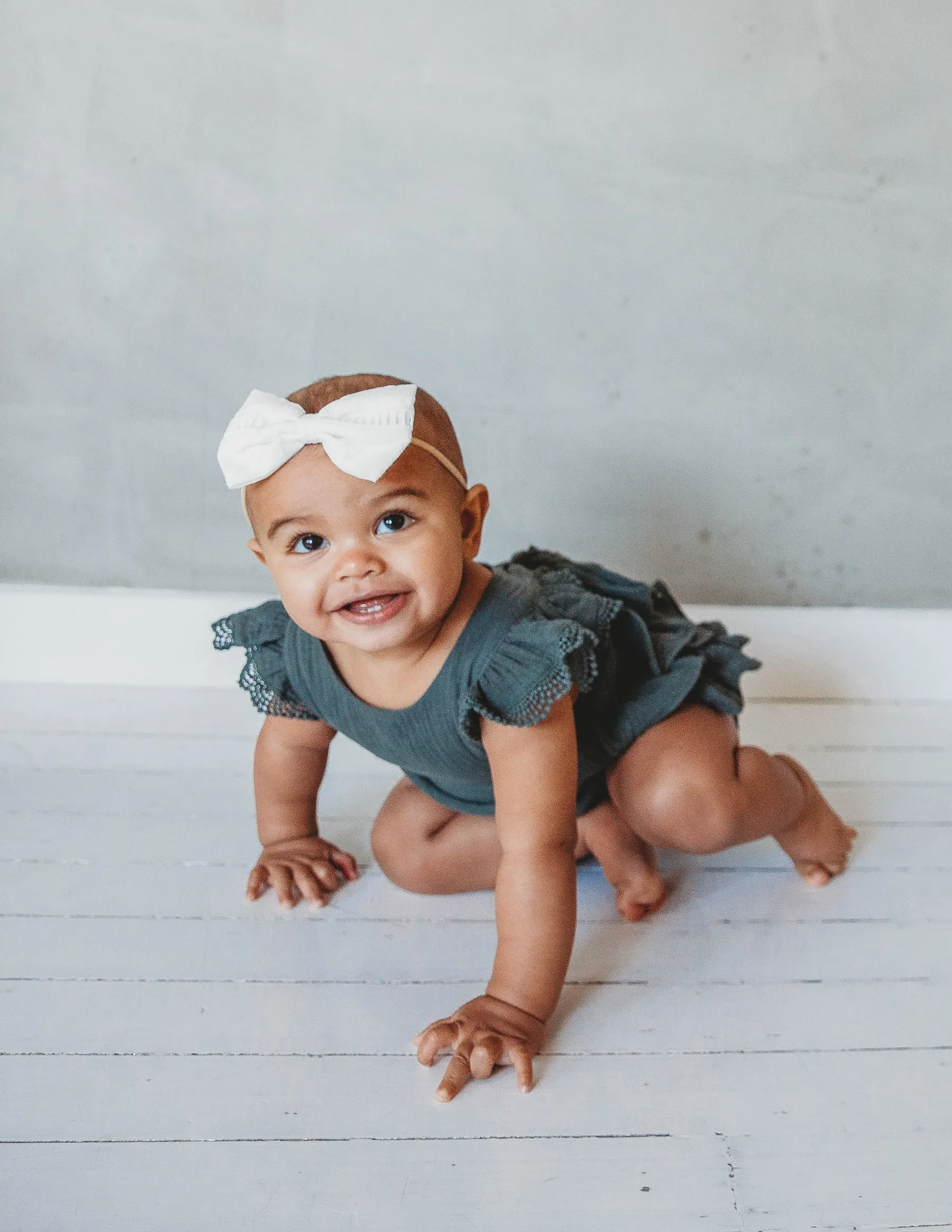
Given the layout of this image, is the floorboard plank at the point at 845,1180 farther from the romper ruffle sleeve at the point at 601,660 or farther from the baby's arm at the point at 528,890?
the romper ruffle sleeve at the point at 601,660

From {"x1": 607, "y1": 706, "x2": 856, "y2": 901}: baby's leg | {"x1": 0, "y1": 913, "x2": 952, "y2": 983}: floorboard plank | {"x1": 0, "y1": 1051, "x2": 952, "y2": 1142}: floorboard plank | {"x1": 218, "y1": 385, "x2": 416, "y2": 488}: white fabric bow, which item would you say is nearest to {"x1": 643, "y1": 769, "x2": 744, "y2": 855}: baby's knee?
{"x1": 607, "y1": 706, "x2": 856, "y2": 901}: baby's leg

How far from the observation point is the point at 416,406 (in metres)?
0.98

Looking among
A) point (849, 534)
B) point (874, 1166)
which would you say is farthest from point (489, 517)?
point (874, 1166)

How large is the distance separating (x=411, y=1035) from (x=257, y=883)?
0.94ft

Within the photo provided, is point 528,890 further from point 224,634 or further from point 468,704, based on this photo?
point 224,634

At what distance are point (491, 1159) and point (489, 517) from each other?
1019 mm

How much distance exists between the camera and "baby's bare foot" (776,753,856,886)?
1266mm

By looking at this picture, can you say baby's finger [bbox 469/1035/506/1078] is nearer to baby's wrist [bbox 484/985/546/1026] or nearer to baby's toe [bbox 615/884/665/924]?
baby's wrist [bbox 484/985/546/1026]

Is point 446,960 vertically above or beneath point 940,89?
beneath

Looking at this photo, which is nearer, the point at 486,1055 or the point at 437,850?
the point at 486,1055

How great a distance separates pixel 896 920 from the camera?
121 cm

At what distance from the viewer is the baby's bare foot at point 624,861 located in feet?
3.96

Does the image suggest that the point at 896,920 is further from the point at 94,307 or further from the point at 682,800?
the point at 94,307

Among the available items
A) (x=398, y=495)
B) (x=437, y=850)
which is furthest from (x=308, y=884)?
(x=398, y=495)
